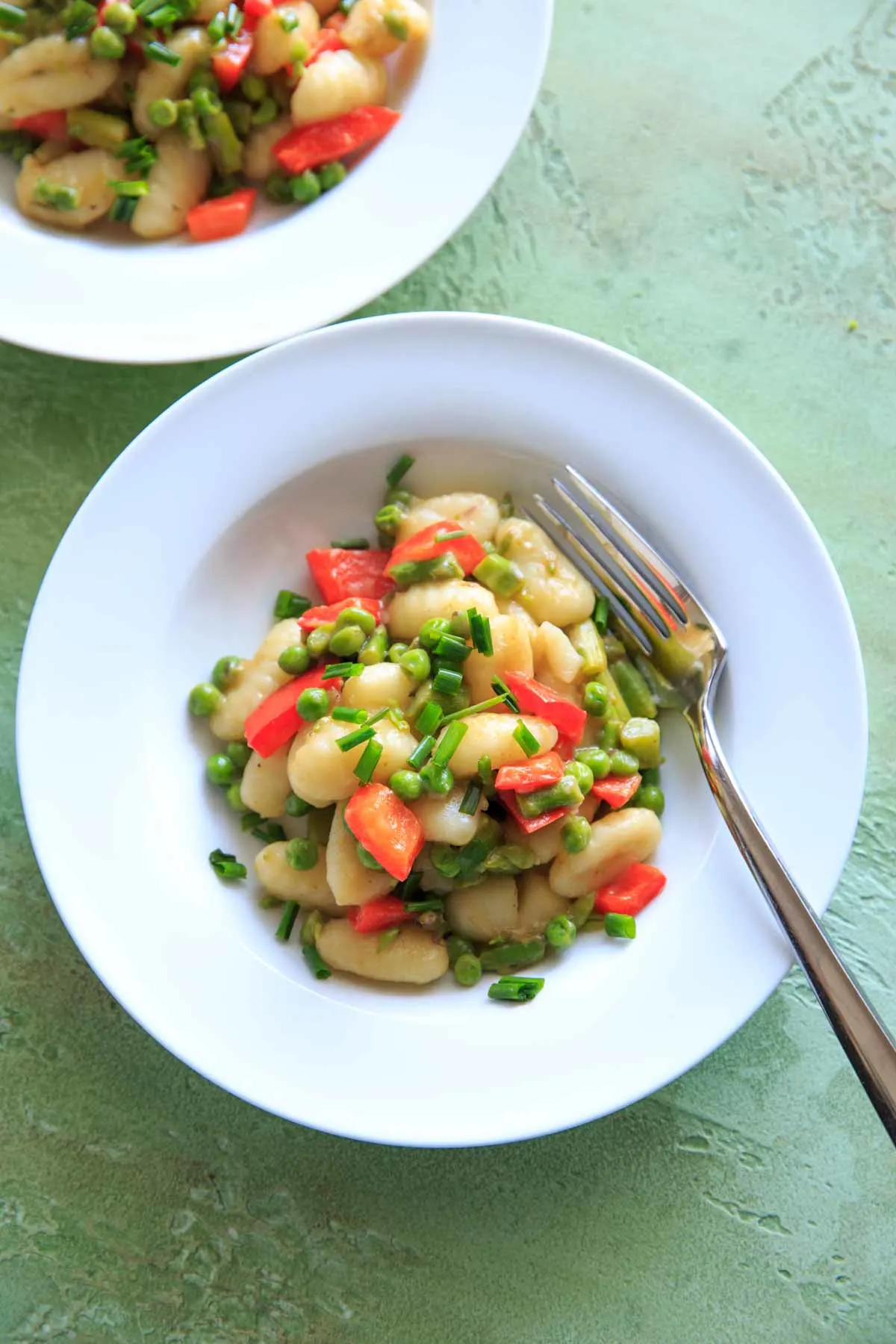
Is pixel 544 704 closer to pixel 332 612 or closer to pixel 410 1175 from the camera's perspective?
pixel 332 612

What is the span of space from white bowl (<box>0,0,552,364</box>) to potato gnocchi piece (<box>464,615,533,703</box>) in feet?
1.92

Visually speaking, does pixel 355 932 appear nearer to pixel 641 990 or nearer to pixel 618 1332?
pixel 641 990

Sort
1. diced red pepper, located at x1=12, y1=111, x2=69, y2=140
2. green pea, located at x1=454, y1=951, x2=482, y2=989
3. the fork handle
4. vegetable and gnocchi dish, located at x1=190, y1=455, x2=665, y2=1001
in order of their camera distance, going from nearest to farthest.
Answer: the fork handle, vegetable and gnocchi dish, located at x1=190, y1=455, x2=665, y2=1001, green pea, located at x1=454, y1=951, x2=482, y2=989, diced red pepper, located at x1=12, y1=111, x2=69, y2=140

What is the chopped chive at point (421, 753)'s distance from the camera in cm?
168

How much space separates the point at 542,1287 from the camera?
76.4 inches

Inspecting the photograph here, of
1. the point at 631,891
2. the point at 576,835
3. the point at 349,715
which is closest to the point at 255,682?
the point at 349,715

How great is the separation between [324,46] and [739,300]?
0.88 metres

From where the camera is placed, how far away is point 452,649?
1.74 m

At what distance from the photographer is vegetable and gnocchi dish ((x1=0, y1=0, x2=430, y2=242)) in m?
1.91

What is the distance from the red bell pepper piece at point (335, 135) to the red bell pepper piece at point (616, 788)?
1164 millimetres

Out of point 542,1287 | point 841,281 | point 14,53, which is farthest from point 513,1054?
point 14,53

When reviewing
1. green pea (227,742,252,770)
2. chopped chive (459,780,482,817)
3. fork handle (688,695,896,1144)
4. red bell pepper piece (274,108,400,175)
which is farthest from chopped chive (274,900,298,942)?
red bell pepper piece (274,108,400,175)

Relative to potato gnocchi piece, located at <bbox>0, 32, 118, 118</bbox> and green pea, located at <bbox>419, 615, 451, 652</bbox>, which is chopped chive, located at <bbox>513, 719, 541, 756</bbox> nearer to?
green pea, located at <bbox>419, 615, 451, 652</bbox>

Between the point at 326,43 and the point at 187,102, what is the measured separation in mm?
261
